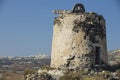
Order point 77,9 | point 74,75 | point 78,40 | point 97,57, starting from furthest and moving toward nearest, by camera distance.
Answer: point 77,9
point 97,57
point 78,40
point 74,75

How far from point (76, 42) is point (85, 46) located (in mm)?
543

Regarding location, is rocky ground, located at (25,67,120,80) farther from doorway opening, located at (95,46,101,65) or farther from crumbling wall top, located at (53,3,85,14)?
crumbling wall top, located at (53,3,85,14)

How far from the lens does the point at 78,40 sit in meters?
20.3

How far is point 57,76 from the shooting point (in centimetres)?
1958

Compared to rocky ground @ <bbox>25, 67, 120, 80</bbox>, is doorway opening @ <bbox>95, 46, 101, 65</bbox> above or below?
above

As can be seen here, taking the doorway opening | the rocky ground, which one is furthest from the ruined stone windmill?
the rocky ground

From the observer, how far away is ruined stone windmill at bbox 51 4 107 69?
2030cm

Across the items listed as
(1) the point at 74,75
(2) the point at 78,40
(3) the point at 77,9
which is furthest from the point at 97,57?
(3) the point at 77,9

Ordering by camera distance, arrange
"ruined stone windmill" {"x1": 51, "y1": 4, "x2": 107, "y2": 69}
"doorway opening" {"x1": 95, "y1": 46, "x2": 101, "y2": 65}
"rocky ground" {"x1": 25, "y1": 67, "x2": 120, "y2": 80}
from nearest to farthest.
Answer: "rocky ground" {"x1": 25, "y1": 67, "x2": 120, "y2": 80}
"ruined stone windmill" {"x1": 51, "y1": 4, "x2": 107, "y2": 69}
"doorway opening" {"x1": 95, "y1": 46, "x2": 101, "y2": 65}

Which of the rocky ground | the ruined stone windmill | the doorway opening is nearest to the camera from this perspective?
the rocky ground

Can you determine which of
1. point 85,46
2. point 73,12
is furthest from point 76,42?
point 73,12

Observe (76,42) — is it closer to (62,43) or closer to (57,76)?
(62,43)

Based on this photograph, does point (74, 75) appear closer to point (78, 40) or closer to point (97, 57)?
point (78, 40)

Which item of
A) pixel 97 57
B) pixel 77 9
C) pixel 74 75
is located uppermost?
pixel 77 9
